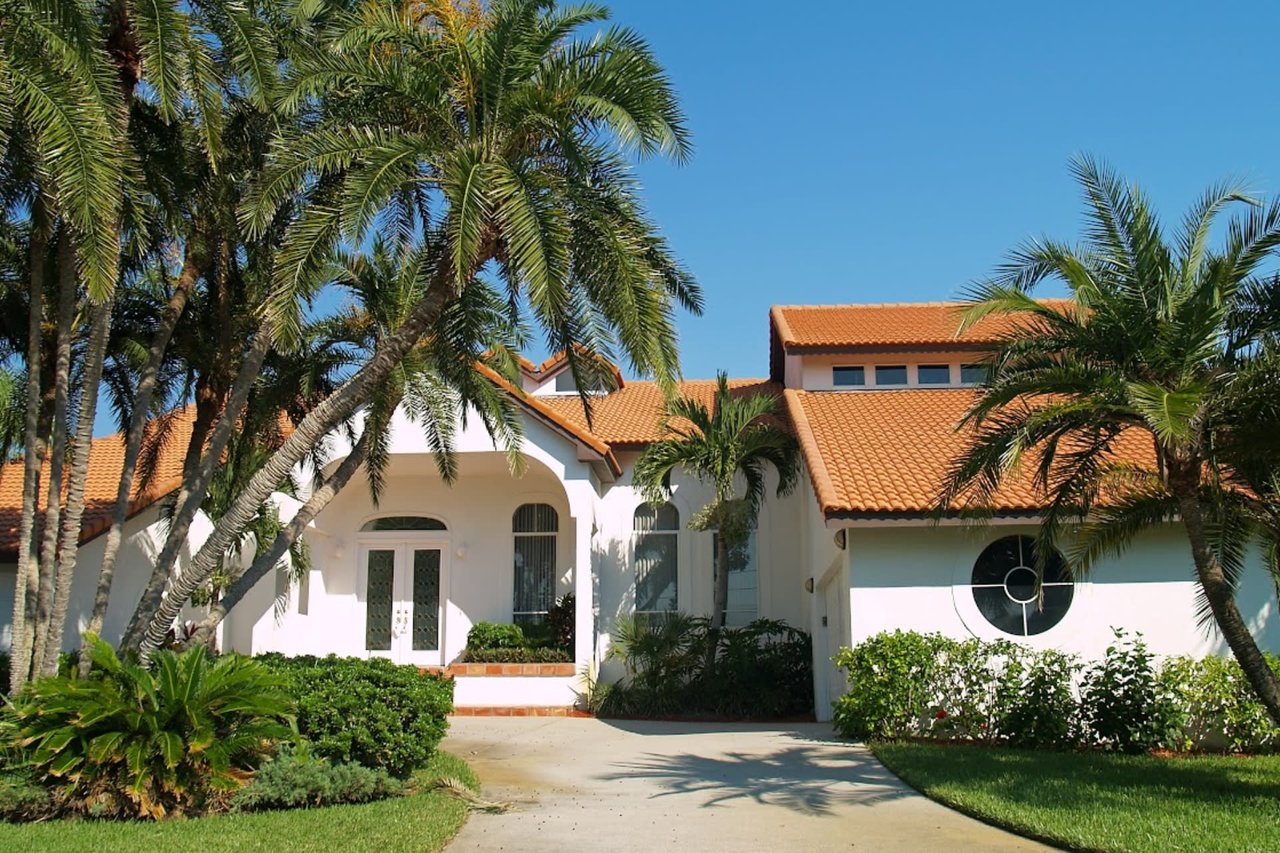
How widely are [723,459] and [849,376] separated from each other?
6311 mm

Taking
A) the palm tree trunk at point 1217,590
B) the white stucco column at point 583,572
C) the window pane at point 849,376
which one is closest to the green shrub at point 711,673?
the white stucco column at point 583,572

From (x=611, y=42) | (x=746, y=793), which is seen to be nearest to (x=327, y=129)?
(x=611, y=42)

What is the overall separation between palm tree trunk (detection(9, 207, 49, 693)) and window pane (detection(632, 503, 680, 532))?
11569mm

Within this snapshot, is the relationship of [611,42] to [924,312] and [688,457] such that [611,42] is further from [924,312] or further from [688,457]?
[924,312]

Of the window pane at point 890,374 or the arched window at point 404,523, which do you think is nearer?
the arched window at point 404,523

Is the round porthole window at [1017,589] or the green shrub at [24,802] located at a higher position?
the round porthole window at [1017,589]

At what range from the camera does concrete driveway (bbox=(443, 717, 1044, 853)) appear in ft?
30.4

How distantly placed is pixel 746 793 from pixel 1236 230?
7.17m

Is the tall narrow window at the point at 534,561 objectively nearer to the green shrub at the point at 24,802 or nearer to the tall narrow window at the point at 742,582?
the tall narrow window at the point at 742,582

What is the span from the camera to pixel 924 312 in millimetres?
26688

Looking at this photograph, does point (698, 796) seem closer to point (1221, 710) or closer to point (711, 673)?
point (1221, 710)

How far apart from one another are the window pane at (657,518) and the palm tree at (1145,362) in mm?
10480

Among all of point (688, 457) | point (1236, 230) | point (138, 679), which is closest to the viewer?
point (138, 679)

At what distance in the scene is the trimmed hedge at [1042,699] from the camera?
13977 mm
